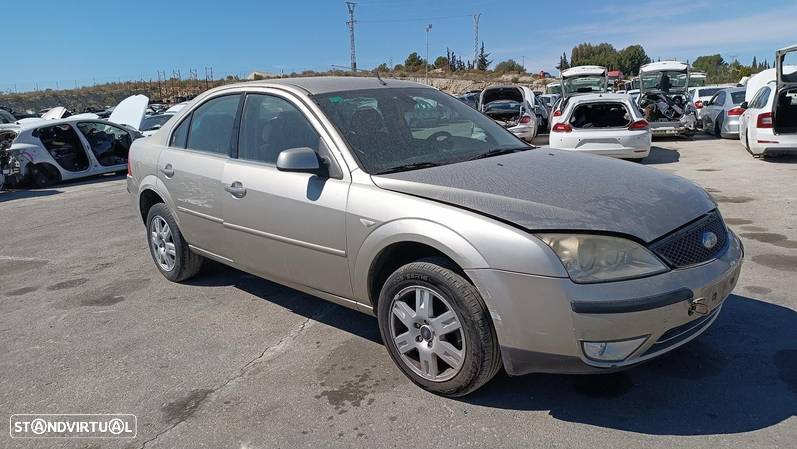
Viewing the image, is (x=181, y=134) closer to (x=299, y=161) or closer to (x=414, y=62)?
(x=299, y=161)

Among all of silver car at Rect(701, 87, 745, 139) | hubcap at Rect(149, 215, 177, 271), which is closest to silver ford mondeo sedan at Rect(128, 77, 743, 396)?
hubcap at Rect(149, 215, 177, 271)

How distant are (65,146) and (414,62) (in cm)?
8285

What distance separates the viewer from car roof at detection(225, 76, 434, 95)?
4151 mm

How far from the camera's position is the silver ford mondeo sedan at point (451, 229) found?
8.95 feet

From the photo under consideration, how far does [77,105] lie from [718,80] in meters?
71.9

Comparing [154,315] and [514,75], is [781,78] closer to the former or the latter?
[154,315]

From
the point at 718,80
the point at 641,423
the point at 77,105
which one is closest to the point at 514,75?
the point at 718,80

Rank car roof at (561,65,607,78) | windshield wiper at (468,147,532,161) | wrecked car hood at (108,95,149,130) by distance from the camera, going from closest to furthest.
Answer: windshield wiper at (468,147,532,161) → wrecked car hood at (108,95,149,130) → car roof at (561,65,607,78)

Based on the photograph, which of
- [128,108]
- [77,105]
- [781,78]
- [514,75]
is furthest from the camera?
[514,75]

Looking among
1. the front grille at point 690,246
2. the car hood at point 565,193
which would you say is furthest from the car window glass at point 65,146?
the front grille at point 690,246

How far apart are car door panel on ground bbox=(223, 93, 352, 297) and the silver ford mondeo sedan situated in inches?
0.5

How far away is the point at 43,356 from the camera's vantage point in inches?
159

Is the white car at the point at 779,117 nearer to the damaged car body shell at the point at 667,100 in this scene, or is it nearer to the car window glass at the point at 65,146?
the damaged car body shell at the point at 667,100

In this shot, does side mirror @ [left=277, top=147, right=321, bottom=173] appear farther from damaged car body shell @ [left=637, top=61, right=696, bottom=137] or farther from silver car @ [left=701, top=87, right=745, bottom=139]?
silver car @ [left=701, top=87, right=745, bottom=139]
